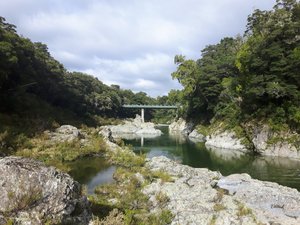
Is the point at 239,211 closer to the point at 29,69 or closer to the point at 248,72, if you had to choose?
the point at 248,72

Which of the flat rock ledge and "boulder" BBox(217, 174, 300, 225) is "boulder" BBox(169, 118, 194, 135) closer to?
"boulder" BBox(217, 174, 300, 225)

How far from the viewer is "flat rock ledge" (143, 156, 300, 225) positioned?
40.0 feet

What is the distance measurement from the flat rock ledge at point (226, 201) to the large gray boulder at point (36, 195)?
4452 mm

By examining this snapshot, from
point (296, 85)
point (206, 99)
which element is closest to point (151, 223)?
point (296, 85)

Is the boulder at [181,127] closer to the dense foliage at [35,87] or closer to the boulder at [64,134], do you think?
the dense foliage at [35,87]

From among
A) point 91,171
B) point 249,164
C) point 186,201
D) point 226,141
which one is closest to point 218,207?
point 186,201

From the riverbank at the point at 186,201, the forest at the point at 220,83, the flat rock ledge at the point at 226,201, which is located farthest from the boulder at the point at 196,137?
the flat rock ledge at the point at 226,201

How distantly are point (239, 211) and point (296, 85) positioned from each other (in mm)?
28794

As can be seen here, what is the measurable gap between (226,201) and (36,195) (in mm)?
8630

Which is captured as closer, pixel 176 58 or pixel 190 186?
pixel 190 186

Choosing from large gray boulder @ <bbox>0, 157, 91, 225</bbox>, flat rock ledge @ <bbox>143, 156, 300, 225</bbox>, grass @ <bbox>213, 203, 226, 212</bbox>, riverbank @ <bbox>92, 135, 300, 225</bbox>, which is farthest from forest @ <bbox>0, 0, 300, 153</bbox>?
grass @ <bbox>213, 203, 226, 212</bbox>

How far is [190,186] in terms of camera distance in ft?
53.1

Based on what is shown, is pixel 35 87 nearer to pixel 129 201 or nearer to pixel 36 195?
pixel 129 201

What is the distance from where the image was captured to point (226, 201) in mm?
13844
